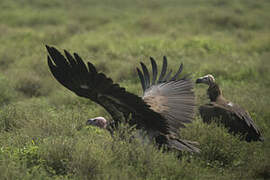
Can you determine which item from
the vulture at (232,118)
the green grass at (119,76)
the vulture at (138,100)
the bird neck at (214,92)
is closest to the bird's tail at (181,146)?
the vulture at (138,100)

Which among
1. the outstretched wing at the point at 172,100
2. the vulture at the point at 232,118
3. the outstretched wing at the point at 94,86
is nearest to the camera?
the outstretched wing at the point at 94,86

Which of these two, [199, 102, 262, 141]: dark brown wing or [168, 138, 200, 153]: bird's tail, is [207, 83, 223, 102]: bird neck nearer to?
[199, 102, 262, 141]: dark brown wing

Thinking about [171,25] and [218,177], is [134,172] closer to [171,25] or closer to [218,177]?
[218,177]

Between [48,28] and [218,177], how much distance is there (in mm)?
10232

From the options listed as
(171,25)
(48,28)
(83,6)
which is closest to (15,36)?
(48,28)

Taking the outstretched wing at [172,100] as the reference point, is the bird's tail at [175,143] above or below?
below

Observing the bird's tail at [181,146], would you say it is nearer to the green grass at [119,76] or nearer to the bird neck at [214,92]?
the green grass at [119,76]

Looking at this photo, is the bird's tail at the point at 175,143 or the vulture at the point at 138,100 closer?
the vulture at the point at 138,100

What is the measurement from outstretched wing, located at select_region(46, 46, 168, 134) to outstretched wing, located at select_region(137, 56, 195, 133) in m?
0.45

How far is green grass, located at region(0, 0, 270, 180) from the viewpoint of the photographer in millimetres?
4230

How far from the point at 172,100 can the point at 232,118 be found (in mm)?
926

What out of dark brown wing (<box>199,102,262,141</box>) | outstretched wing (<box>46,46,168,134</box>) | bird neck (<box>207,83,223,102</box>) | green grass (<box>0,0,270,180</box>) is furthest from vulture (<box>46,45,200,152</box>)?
bird neck (<box>207,83,223,102</box>)

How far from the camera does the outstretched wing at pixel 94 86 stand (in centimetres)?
388

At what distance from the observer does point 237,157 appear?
5090 mm
